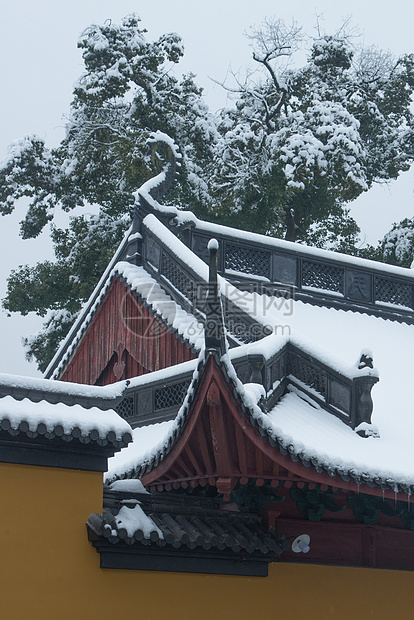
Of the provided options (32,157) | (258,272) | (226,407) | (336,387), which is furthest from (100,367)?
(32,157)

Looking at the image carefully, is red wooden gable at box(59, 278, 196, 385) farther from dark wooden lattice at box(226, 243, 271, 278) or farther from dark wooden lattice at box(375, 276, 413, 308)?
dark wooden lattice at box(375, 276, 413, 308)

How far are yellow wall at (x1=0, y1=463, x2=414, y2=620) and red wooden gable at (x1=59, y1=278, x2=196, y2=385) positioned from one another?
3.47 metres

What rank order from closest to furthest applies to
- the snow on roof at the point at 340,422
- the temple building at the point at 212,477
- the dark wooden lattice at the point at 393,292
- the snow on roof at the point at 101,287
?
1. the temple building at the point at 212,477
2. the snow on roof at the point at 340,422
3. the snow on roof at the point at 101,287
4. the dark wooden lattice at the point at 393,292

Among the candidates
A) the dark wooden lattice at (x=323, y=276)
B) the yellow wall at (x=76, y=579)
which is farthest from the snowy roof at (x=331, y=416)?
the yellow wall at (x=76, y=579)

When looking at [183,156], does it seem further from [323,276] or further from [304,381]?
[304,381]

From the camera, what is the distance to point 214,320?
800cm

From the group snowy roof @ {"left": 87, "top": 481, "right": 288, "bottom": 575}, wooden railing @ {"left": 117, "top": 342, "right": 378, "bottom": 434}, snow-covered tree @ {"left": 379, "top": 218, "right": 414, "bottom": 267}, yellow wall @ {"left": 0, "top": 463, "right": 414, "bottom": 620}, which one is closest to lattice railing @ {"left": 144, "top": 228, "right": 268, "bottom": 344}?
wooden railing @ {"left": 117, "top": 342, "right": 378, "bottom": 434}

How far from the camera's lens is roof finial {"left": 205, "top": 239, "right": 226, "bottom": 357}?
7953mm

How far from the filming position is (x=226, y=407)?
8.21 m

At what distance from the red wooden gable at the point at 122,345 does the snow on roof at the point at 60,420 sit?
3.59 metres

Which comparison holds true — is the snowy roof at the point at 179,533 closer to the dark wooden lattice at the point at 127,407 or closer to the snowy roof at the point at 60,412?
the snowy roof at the point at 60,412

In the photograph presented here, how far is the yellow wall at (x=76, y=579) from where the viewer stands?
734 cm

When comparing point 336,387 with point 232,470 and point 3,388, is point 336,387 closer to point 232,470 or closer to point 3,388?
point 232,470

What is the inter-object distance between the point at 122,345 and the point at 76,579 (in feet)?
18.7
